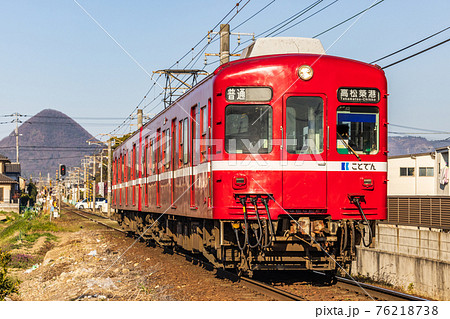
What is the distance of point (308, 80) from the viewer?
1112 centimetres

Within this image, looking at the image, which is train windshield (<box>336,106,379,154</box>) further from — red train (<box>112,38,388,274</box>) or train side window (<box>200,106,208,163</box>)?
train side window (<box>200,106,208,163</box>)

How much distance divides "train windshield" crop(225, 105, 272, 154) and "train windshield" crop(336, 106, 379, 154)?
1.26m

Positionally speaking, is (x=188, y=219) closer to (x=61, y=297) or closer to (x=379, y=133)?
(x=61, y=297)

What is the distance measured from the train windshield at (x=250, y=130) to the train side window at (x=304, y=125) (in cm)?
36

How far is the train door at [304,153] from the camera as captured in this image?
35.8ft

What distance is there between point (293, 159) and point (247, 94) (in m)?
1.36

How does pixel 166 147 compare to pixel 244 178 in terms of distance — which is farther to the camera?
pixel 166 147

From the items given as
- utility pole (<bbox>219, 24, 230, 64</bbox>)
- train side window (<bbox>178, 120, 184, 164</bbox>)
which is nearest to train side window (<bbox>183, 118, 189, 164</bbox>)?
train side window (<bbox>178, 120, 184, 164</bbox>)

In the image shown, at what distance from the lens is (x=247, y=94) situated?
11.0 metres

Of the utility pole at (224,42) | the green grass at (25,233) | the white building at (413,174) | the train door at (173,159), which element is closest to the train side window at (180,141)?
the train door at (173,159)

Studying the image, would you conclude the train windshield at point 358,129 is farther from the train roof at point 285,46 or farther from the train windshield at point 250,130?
the train roof at point 285,46

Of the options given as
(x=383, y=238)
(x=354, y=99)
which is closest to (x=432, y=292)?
(x=354, y=99)

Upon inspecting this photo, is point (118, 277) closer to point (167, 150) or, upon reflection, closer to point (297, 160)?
point (167, 150)

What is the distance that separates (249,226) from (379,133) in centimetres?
282
